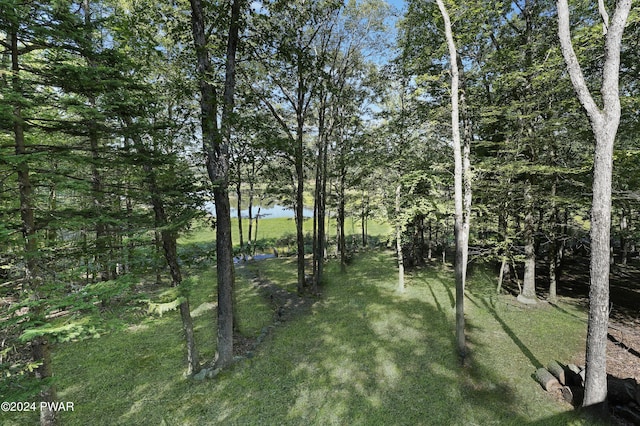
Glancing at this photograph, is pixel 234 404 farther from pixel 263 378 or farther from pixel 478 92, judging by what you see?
pixel 478 92

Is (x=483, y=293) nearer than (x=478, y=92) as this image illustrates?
No

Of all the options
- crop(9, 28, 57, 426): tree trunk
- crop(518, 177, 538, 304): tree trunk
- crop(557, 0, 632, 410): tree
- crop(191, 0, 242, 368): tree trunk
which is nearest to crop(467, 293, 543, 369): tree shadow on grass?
crop(518, 177, 538, 304): tree trunk

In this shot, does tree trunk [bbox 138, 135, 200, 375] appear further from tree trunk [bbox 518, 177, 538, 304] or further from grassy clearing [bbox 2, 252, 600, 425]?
tree trunk [bbox 518, 177, 538, 304]

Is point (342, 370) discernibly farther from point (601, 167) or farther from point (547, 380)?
point (601, 167)

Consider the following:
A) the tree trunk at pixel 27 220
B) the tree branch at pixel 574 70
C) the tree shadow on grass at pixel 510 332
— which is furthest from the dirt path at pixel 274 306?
the tree branch at pixel 574 70

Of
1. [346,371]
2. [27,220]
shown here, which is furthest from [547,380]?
[27,220]

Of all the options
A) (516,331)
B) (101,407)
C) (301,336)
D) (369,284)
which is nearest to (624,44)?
(516,331)

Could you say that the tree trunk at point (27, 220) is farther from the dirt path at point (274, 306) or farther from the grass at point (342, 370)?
the dirt path at point (274, 306)

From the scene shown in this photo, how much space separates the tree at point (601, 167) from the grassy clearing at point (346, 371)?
1.10 m

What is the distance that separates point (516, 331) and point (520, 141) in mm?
6205

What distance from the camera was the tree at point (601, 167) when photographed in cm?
455

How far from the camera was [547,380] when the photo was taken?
594 centimetres

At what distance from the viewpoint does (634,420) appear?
4926 millimetres

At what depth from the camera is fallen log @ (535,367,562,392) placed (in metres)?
5.89
